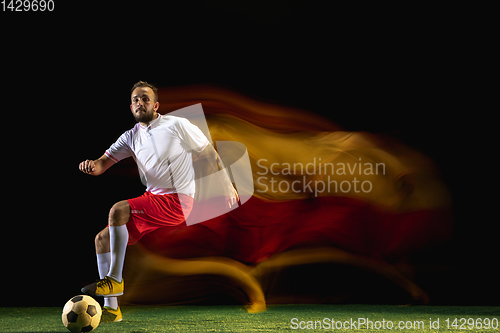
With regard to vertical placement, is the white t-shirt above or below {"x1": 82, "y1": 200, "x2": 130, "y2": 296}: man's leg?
above

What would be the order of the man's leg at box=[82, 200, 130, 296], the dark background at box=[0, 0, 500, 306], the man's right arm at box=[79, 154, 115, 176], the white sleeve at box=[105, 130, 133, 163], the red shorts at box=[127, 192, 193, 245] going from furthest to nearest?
the dark background at box=[0, 0, 500, 306], the white sleeve at box=[105, 130, 133, 163], the man's right arm at box=[79, 154, 115, 176], the red shorts at box=[127, 192, 193, 245], the man's leg at box=[82, 200, 130, 296]

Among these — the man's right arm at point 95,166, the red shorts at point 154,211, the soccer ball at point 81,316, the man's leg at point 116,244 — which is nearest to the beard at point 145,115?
the man's right arm at point 95,166

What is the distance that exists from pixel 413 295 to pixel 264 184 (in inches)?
79.0

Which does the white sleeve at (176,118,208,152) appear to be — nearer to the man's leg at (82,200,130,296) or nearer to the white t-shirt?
the white t-shirt

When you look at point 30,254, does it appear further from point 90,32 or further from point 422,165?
point 422,165

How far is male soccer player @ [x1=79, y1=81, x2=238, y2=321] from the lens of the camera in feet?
11.2

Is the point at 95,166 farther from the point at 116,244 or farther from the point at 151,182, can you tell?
the point at 116,244

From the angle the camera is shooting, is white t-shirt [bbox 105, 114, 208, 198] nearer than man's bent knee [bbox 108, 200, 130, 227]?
No

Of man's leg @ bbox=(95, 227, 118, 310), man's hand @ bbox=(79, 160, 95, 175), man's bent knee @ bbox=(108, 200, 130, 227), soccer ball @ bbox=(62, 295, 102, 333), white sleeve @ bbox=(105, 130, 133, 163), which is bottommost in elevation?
soccer ball @ bbox=(62, 295, 102, 333)

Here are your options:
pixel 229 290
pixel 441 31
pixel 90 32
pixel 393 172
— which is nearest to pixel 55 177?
pixel 90 32

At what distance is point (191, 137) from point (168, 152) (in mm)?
219

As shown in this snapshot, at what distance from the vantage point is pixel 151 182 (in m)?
3.66

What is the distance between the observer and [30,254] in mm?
4887

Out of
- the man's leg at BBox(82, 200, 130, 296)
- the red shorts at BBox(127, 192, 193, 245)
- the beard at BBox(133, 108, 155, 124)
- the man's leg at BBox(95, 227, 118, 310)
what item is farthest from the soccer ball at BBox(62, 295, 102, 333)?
the beard at BBox(133, 108, 155, 124)
